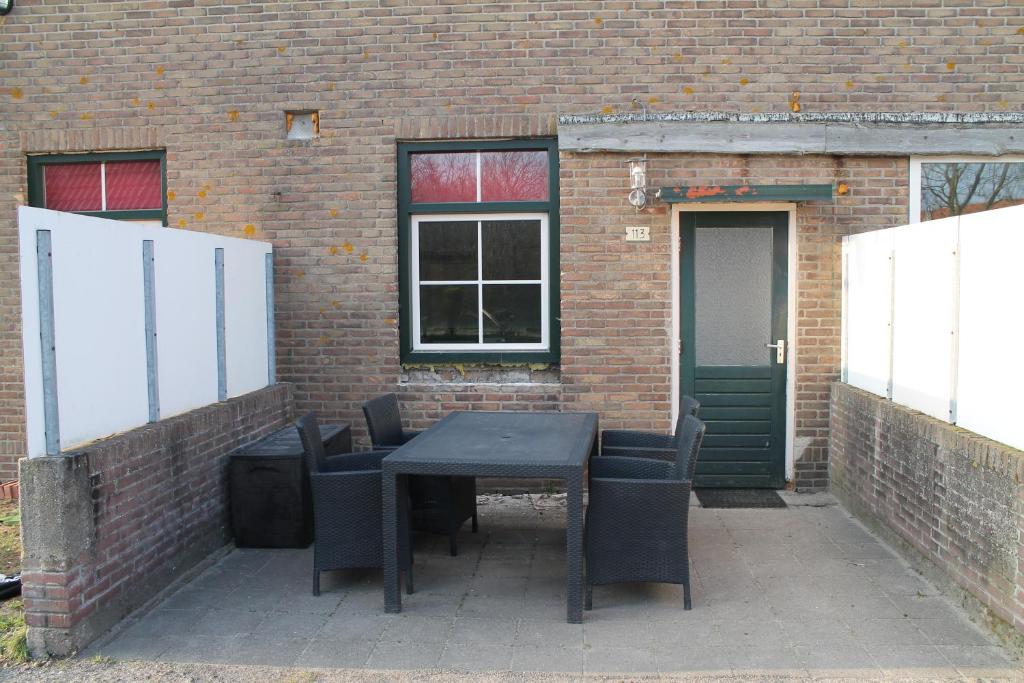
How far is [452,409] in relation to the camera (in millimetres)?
6699

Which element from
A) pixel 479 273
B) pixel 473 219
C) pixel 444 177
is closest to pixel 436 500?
pixel 479 273

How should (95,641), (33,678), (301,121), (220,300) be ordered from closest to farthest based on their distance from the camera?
(33,678) < (95,641) < (220,300) < (301,121)

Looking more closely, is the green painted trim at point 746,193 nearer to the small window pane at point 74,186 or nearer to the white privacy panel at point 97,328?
the white privacy panel at point 97,328

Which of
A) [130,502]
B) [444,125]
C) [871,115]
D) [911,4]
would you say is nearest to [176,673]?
→ [130,502]

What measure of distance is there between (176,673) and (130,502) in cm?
102

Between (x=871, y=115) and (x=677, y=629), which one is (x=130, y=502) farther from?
(x=871, y=115)

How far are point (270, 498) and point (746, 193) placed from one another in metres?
4.13

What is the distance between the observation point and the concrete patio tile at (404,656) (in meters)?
3.75

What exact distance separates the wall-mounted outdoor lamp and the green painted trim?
140 mm

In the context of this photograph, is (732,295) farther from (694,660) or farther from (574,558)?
(694,660)

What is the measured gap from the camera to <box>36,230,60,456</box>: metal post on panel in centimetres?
379

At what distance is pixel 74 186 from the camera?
275 inches

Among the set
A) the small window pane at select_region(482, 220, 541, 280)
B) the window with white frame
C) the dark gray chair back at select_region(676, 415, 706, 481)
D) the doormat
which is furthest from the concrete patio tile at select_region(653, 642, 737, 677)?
the window with white frame

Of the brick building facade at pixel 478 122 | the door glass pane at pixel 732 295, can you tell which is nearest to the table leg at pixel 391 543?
the brick building facade at pixel 478 122
